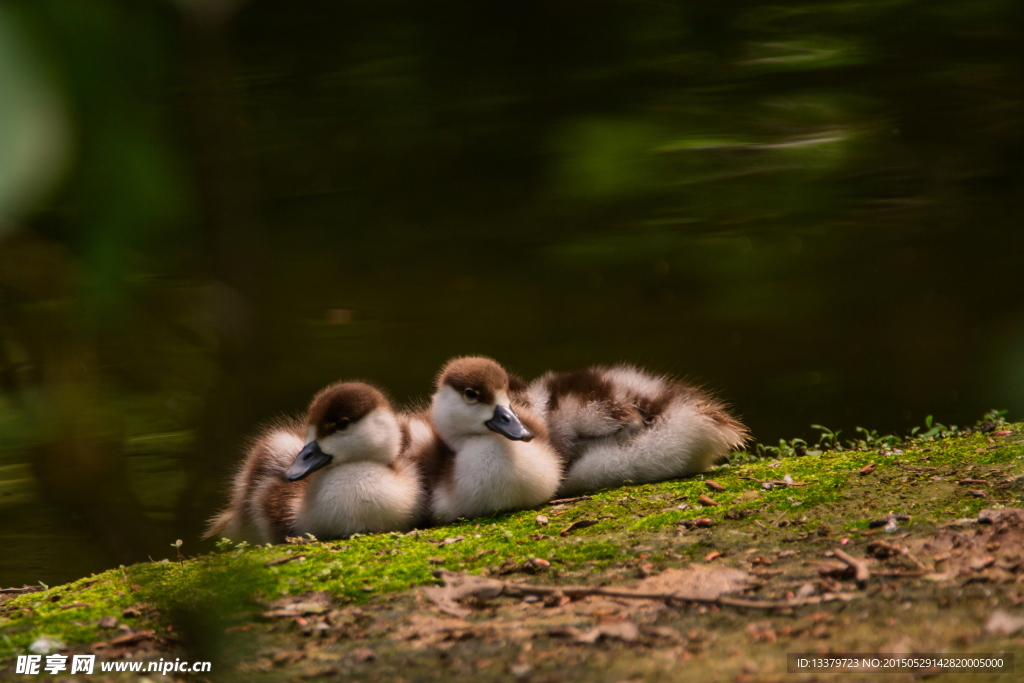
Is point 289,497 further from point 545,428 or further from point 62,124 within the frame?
point 62,124

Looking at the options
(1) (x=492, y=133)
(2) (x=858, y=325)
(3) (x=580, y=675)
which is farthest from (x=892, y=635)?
(2) (x=858, y=325)

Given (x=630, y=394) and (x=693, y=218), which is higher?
(x=693, y=218)

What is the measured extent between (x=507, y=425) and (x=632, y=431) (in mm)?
577

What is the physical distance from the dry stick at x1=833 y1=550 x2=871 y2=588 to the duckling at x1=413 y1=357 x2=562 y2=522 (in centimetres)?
121

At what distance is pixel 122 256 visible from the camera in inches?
22.8

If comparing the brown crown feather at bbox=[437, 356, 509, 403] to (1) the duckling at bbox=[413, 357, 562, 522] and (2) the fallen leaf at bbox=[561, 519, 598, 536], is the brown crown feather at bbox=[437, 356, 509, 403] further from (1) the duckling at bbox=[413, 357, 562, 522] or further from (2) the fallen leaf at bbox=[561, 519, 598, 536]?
(2) the fallen leaf at bbox=[561, 519, 598, 536]

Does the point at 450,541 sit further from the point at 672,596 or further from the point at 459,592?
the point at 672,596

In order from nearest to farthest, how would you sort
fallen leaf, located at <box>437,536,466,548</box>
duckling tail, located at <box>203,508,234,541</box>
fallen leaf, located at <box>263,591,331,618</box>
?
fallen leaf, located at <box>263,591,331,618</box> → fallen leaf, located at <box>437,536,466,548</box> → duckling tail, located at <box>203,508,234,541</box>

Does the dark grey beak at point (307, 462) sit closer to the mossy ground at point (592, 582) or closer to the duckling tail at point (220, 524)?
the mossy ground at point (592, 582)

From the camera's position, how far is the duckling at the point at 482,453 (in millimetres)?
2734

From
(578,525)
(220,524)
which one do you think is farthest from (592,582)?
(220,524)

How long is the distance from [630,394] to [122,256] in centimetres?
266

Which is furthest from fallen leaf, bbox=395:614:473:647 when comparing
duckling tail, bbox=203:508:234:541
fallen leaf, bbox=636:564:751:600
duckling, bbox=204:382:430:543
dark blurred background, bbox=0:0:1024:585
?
duckling tail, bbox=203:508:234:541

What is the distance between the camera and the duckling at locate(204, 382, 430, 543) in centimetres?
265
